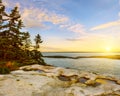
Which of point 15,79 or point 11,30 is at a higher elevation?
point 11,30

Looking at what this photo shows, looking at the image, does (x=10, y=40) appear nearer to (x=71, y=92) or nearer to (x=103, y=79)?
(x=103, y=79)

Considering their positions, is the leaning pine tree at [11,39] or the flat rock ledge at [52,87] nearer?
the flat rock ledge at [52,87]

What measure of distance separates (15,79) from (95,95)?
6032 mm

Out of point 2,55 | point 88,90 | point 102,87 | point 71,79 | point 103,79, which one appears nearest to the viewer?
point 88,90

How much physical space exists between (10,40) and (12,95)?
2928cm

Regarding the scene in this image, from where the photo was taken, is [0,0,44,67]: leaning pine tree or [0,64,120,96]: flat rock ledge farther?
[0,0,44,67]: leaning pine tree

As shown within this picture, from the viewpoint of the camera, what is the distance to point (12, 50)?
3828 cm

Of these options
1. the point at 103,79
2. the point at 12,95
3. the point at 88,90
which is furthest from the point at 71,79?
the point at 12,95

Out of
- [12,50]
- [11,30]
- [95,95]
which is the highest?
[11,30]

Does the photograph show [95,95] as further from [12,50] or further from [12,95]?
[12,50]

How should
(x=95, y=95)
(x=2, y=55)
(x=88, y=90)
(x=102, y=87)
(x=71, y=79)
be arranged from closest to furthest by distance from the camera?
(x=95, y=95), (x=88, y=90), (x=102, y=87), (x=71, y=79), (x=2, y=55)

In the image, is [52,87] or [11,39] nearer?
[52,87]

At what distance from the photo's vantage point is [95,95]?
472 inches

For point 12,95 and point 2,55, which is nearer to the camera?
point 12,95
